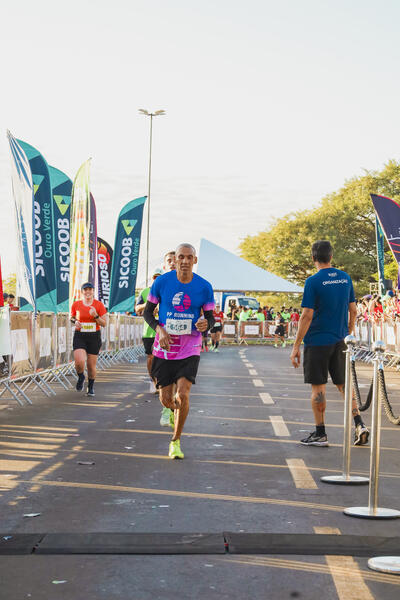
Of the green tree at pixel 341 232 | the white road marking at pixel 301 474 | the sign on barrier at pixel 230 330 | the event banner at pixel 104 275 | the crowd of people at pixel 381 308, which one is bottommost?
the white road marking at pixel 301 474

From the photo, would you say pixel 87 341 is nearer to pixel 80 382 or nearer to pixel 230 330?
pixel 80 382

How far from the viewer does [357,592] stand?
3922 millimetres

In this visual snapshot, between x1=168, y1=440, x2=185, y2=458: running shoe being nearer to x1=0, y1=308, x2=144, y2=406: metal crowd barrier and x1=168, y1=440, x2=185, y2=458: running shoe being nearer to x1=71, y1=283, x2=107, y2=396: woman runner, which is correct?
x1=0, y1=308, x2=144, y2=406: metal crowd barrier

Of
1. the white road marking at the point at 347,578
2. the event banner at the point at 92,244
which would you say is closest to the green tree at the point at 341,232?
the event banner at the point at 92,244

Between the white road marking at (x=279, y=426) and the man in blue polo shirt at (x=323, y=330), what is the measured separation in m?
0.82

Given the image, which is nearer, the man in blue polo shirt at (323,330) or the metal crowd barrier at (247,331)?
the man in blue polo shirt at (323,330)

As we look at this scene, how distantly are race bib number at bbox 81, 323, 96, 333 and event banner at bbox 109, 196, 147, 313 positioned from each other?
1190 centimetres

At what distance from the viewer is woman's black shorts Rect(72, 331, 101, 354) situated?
47.2 ft

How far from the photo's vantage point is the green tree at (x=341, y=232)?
68.6 metres

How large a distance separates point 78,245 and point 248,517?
15.9 meters

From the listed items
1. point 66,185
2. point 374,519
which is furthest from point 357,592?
point 66,185

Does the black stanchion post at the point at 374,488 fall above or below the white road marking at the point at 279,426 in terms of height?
above

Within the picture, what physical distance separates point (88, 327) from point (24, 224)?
8.71ft

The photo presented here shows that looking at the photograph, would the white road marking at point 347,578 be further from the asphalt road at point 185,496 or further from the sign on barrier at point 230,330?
the sign on barrier at point 230,330
